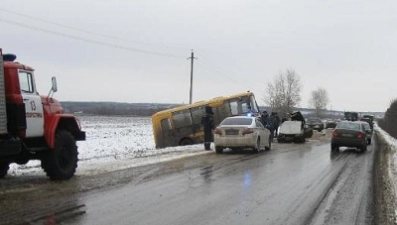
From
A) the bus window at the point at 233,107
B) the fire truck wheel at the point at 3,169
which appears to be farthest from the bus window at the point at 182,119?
the fire truck wheel at the point at 3,169

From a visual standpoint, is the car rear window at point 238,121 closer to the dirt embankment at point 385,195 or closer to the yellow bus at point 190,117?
the dirt embankment at point 385,195

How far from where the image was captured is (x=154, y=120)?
109 feet

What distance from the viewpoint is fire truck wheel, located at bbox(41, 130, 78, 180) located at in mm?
12164

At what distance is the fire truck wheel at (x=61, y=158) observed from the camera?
12.2 metres

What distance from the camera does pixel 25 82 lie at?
1165 cm

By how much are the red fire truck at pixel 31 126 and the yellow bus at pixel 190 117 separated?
18.7m

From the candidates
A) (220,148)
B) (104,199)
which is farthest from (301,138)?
(104,199)

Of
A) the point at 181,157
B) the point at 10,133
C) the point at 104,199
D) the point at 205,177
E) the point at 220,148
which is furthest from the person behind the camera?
the point at 220,148

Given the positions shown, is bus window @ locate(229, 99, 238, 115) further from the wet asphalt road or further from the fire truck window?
the fire truck window

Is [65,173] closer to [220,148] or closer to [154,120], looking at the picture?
[220,148]

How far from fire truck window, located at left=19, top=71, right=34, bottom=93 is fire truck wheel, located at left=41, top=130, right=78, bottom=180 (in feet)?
4.76

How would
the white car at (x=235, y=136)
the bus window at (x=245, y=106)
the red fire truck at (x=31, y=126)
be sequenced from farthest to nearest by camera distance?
the bus window at (x=245, y=106) → the white car at (x=235, y=136) → the red fire truck at (x=31, y=126)

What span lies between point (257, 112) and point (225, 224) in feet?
86.9

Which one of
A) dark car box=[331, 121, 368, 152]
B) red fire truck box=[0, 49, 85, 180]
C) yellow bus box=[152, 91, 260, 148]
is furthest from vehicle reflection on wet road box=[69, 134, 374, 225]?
yellow bus box=[152, 91, 260, 148]
